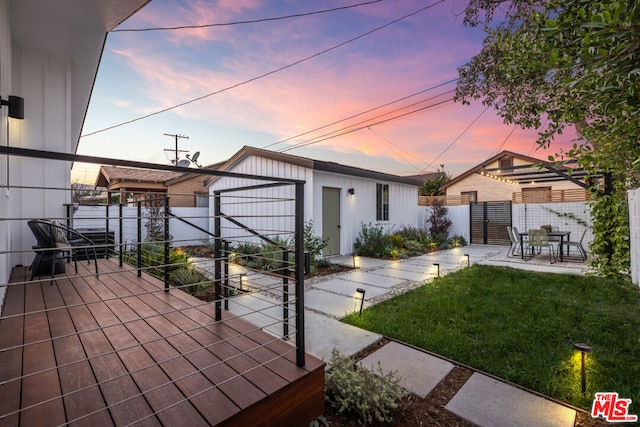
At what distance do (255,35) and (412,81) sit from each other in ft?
17.9

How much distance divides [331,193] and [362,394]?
673 centimetres

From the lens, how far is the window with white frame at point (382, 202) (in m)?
9.97

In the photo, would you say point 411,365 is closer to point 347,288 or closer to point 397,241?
point 347,288

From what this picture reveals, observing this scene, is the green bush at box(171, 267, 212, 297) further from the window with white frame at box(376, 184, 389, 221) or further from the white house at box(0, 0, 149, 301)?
the window with white frame at box(376, 184, 389, 221)

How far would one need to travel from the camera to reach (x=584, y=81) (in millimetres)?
1455

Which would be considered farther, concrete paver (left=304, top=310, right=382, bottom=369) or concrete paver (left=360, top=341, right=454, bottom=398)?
concrete paver (left=304, top=310, right=382, bottom=369)

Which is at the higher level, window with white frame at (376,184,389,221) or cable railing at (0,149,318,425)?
window with white frame at (376,184,389,221)

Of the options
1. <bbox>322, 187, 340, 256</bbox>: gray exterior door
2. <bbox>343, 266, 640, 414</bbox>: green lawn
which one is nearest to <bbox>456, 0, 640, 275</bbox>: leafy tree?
<bbox>343, 266, 640, 414</bbox>: green lawn

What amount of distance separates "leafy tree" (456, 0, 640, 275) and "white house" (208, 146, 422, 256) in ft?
12.3

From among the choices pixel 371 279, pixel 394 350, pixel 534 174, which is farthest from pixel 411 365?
pixel 534 174

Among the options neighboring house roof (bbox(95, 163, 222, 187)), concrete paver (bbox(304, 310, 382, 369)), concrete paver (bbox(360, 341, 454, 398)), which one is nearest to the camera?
concrete paver (bbox(360, 341, 454, 398))

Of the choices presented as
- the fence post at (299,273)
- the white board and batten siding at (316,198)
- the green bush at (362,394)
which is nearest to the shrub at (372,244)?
the white board and batten siding at (316,198)

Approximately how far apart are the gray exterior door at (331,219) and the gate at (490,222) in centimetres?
666

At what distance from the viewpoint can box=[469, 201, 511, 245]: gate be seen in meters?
11.2
